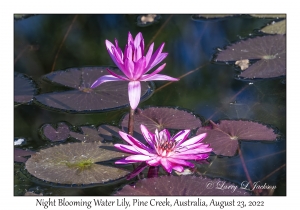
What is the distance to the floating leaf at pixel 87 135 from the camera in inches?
123

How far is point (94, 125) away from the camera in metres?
3.33

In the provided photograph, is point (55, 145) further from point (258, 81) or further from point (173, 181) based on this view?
point (258, 81)

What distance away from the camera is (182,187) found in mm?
2561

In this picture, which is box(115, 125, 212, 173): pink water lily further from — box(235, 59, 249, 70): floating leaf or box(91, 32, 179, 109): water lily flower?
box(235, 59, 249, 70): floating leaf

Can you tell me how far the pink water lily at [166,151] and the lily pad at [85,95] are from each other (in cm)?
90

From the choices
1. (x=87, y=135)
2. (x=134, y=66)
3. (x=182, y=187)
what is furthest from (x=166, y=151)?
(x=87, y=135)

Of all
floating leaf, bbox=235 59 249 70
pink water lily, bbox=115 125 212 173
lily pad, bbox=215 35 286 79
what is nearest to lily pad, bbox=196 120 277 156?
pink water lily, bbox=115 125 212 173

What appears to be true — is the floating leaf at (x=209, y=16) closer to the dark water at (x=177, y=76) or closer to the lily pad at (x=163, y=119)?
the dark water at (x=177, y=76)

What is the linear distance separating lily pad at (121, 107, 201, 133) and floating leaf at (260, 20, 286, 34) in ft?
6.35

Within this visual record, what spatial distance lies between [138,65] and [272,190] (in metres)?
1.11

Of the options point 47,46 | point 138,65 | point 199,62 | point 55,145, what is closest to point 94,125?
point 55,145

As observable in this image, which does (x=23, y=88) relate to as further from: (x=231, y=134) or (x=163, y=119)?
(x=231, y=134)

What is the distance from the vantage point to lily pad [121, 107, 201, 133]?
10.6ft

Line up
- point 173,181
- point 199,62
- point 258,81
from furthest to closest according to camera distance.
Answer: point 199,62, point 258,81, point 173,181
